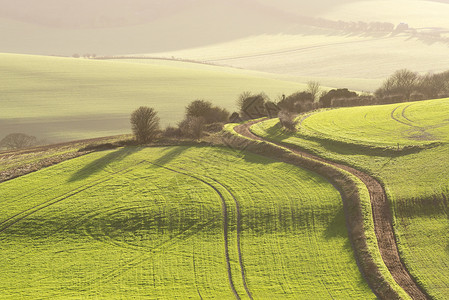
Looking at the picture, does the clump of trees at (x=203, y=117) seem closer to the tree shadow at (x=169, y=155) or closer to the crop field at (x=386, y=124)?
the tree shadow at (x=169, y=155)

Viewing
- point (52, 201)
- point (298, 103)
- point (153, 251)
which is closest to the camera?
point (153, 251)

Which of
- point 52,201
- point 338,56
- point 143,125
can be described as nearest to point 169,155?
point 143,125

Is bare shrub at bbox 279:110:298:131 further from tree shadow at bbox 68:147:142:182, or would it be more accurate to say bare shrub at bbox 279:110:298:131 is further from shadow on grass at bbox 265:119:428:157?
tree shadow at bbox 68:147:142:182

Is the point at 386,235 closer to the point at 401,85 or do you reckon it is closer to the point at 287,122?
the point at 287,122

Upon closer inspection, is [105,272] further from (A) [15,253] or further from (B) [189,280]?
(A) [15,253]

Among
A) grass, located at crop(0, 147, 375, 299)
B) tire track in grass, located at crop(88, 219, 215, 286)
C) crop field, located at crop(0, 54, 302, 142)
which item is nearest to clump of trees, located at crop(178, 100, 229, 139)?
grass, located at crop(0, 147, 375, 299)

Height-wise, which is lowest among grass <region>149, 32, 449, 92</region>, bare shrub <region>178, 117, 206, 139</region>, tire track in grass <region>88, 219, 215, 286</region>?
tire track in grass <region>88, 219, 215, 286</region>
